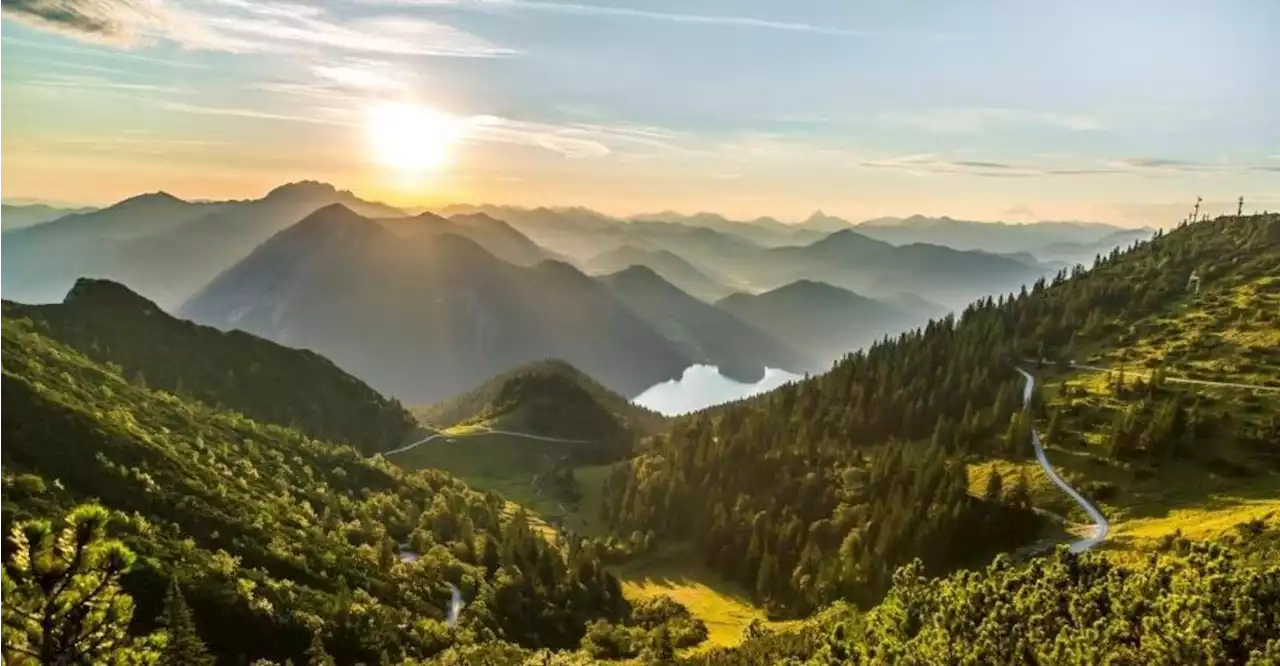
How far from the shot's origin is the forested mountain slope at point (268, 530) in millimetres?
69375

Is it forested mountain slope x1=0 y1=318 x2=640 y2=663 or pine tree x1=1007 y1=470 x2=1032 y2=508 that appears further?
pine tree x1=1007 y1=470 x2=1032 y2=508

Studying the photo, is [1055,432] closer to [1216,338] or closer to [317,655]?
[1216,338]

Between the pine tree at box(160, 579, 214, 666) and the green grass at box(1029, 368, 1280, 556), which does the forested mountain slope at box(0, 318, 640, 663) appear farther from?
the green grass at box(1029, 368, 1280, 556)

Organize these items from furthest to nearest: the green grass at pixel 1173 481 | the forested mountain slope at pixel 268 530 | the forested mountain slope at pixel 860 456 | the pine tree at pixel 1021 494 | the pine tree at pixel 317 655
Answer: the forested mountain slope at pixel 860 456 → the pine tree at pixel 1021 494 → the green grass at pixel 1173 481 → the forested mountain slope at pixel 268 530 → the pine tree at pixel 317 655

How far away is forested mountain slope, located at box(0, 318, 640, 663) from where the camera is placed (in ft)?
228

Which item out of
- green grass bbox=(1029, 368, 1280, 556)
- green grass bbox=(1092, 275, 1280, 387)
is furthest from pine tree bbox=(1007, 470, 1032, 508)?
green grass bbox=(1092, 275, 1280, 387)

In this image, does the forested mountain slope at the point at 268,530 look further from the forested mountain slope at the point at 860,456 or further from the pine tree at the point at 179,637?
the forested mountain slope at the point at 860,456

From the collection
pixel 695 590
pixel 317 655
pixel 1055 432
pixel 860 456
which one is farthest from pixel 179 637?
pixel 860 456

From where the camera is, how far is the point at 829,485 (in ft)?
469

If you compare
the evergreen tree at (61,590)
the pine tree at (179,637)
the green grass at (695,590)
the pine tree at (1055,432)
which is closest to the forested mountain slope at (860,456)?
the pine tree at (1055,432)

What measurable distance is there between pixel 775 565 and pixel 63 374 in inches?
4712

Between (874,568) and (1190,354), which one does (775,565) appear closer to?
(874,568)

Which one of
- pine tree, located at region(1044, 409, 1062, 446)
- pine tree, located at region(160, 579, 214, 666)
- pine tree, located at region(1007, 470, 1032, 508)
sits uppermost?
pine tree, located at region(160, 579, 214, 666)

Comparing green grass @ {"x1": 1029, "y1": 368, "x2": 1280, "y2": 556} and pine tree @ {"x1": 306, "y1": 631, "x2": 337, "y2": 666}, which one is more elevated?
green grass @ {"x1": 1029, "y1": 368, "x2": 1280, "y2": 556}
